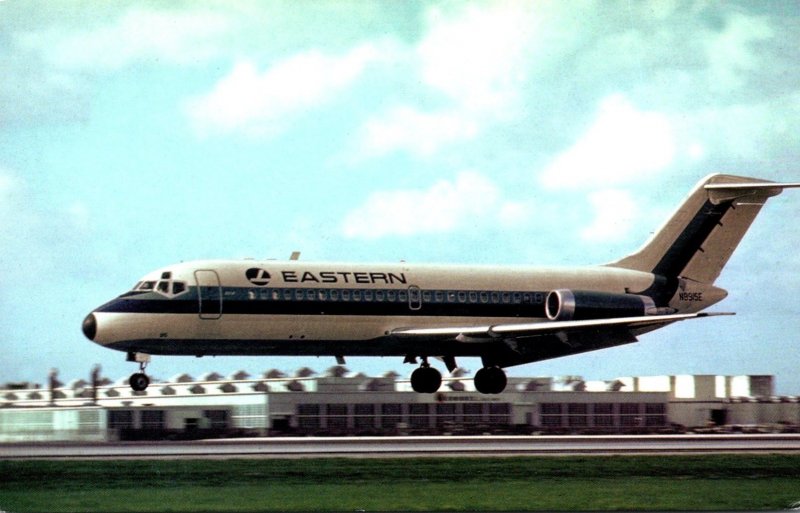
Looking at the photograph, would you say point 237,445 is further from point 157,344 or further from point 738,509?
point 738,509

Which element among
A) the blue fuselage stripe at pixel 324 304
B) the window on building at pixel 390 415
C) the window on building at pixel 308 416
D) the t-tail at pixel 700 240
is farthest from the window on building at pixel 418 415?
the blue fuselage stripe at pixel 324 304

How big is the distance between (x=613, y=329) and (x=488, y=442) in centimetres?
868

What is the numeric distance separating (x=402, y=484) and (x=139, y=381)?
11985 mm

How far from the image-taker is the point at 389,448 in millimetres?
50688

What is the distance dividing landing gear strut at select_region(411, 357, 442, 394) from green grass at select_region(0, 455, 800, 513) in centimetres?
940

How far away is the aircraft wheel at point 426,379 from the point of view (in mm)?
52844

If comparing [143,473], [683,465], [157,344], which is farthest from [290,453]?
[683,465]

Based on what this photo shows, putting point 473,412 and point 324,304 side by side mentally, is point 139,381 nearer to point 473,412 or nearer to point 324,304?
point 324,304

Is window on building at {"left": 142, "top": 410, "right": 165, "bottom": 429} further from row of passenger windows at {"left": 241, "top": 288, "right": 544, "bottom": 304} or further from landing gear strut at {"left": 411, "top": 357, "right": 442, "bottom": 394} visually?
row of passenger windows at {"left": 241, "top": 288, "right": 544, "bottom": 304}

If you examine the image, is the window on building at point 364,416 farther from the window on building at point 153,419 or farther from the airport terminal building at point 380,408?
the window on building at point 153,419

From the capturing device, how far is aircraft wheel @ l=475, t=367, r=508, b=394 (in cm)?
5262

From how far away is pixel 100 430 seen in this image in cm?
6600

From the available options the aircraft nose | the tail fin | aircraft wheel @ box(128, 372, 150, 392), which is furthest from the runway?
the tail fin

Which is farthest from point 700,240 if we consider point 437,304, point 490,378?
point 437,304
